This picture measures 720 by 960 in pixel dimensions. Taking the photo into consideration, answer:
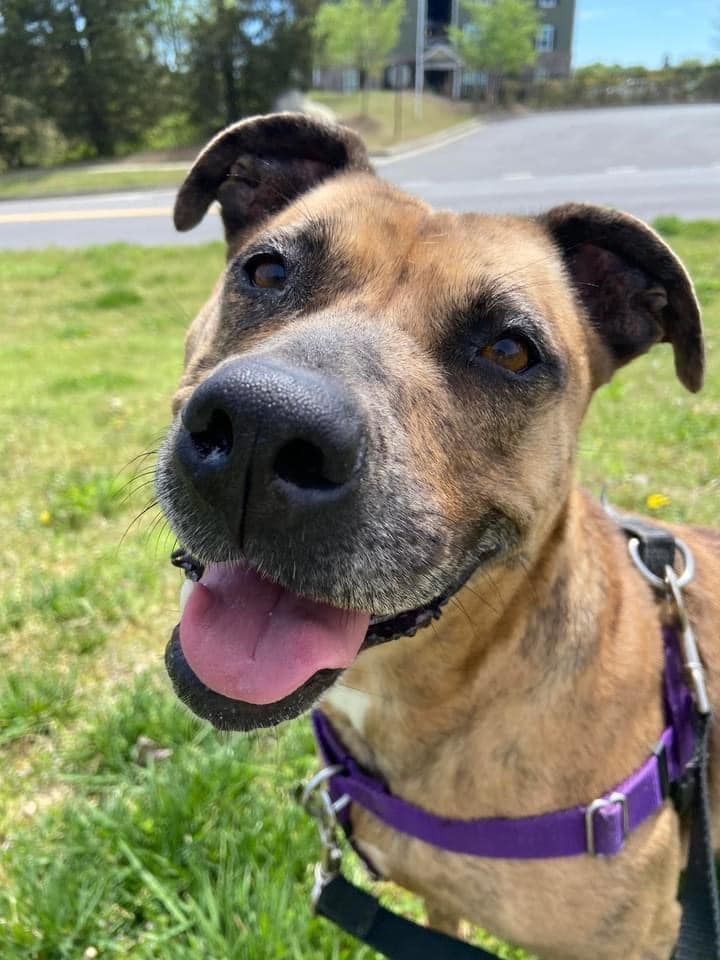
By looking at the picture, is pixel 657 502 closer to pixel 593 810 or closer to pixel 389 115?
pixel 593 810

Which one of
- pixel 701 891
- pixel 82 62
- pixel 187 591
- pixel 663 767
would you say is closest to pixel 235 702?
pixel 187 591

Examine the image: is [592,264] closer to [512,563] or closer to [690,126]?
[512,563]

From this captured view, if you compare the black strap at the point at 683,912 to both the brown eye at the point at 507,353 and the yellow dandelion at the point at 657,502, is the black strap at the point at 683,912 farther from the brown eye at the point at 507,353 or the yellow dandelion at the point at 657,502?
the yellow dandelion at the point at 657,502

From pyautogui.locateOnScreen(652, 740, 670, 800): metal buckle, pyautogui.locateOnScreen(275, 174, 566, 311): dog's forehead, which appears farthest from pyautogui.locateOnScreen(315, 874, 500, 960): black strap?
pyautogui.locateOnScreen(275, 174, 566, 311): dog's forehead

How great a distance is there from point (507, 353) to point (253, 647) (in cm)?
107

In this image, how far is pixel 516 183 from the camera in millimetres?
22078

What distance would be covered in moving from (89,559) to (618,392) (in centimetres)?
494

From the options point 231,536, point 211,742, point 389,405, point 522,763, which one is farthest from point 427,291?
point 211,742

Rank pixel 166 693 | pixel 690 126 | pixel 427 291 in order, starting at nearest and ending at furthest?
1. pixel 427 291
2. pixel 166 693
3. pixel 690 126

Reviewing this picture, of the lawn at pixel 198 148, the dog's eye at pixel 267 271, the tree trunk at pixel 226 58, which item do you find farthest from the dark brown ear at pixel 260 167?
the tree trunk at pixel 226 58

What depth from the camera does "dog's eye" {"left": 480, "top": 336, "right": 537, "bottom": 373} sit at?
2.17 meters

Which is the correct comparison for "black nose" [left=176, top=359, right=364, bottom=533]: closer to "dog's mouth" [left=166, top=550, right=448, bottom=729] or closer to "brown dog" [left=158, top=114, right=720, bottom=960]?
"brown dog" [left=158, top=114, right=720, bottom=960]

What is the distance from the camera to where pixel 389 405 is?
1.83 meters

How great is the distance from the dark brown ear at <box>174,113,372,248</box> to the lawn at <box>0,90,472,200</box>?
25.3 m
